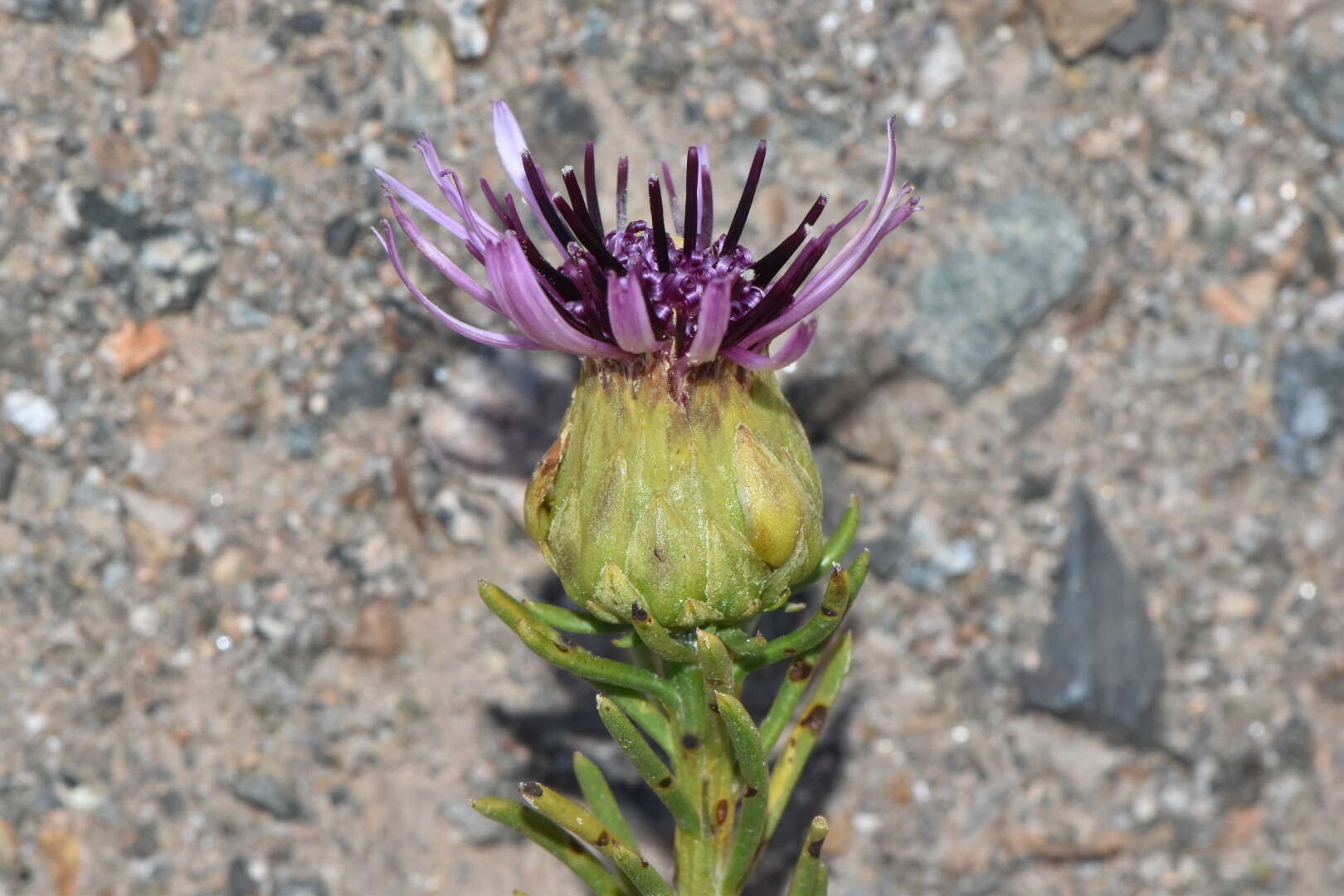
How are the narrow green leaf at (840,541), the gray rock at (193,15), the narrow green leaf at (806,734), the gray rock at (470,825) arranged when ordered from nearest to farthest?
the narrow green leaf at (840,541), the narrow green leaf at (806,734), the gray rock at (193,15), the gray rock at (470,825)

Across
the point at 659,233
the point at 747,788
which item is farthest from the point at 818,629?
the point at 659,233

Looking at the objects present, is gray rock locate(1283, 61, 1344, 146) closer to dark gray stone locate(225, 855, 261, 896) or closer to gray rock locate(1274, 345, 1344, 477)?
gray rock locate(1274, 345, 1344, 477)

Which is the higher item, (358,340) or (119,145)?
(119,145)

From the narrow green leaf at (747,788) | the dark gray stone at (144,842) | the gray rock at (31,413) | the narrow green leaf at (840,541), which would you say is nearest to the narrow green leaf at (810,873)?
the narrow green leaf at (747,788)

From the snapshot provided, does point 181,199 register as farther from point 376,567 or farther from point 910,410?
point 910,410

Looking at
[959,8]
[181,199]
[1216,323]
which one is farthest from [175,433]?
[1216,323]

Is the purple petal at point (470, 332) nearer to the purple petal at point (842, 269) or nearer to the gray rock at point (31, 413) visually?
the purple petal at point (842, 269)
